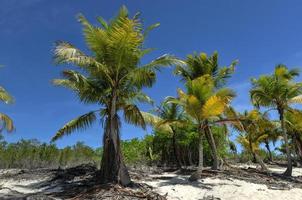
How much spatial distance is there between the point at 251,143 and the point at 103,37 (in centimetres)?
1604

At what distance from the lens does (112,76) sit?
52.2ft

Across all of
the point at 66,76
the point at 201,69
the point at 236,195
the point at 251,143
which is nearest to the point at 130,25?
the point at 66,76

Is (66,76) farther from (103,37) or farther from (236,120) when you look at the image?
(236,120)

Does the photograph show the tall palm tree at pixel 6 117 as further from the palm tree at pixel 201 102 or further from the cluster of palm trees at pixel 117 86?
the palm tree at pixel 201 102

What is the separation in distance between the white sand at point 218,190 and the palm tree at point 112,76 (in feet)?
6.53

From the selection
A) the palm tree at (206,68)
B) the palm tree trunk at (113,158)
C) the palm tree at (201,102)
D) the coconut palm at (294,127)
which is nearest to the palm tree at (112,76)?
the palm tree trunk at (113,158)

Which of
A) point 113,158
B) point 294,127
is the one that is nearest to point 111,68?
point 113,158

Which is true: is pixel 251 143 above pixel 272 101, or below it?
Answer: below

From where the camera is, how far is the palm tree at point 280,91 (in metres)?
22.9

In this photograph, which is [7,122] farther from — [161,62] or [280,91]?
[280,91]

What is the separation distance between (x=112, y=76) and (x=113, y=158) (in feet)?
10.7

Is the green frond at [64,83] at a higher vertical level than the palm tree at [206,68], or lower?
lower

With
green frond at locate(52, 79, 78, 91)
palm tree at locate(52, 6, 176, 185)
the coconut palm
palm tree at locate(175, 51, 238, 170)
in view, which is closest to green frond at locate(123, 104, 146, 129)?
palm tree at locate(52, 6, 176, 185)

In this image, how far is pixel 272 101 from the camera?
23.8 meters
